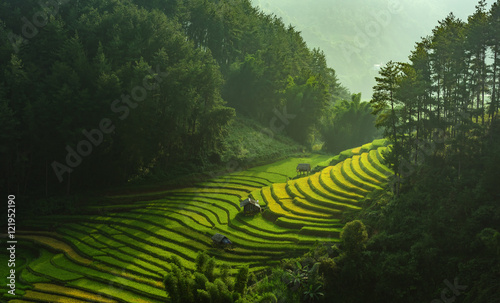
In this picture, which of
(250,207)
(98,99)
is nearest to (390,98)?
(250,207)

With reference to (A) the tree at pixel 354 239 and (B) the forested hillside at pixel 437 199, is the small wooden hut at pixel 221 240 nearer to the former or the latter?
(B) the forested hillside at pixel 437 199

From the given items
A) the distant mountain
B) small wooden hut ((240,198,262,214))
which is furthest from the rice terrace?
the distant mountain

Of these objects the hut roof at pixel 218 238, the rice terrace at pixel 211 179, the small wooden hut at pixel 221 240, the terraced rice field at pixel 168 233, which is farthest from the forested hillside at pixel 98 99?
the small wooden hut at pixel 221 240

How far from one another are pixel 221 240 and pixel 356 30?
186 meters

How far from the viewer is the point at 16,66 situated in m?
36.3

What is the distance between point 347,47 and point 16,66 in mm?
166450

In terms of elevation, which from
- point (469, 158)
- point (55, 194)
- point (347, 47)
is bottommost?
point (55, 194)

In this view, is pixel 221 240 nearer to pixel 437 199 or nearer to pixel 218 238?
pixel 218 238

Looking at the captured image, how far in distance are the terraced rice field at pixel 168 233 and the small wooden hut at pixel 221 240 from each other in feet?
1.56

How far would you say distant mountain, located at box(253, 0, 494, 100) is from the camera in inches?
6934

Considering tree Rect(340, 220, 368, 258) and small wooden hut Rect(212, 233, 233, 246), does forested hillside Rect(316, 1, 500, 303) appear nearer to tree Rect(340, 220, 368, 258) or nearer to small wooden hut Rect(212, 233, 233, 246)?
tree Rect(340, 220, 368, 258)

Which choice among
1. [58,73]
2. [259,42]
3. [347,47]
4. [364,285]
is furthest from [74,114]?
[347,47]

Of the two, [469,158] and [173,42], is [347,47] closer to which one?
[173,42]

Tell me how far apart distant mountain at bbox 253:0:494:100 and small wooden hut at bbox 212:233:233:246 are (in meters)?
153
